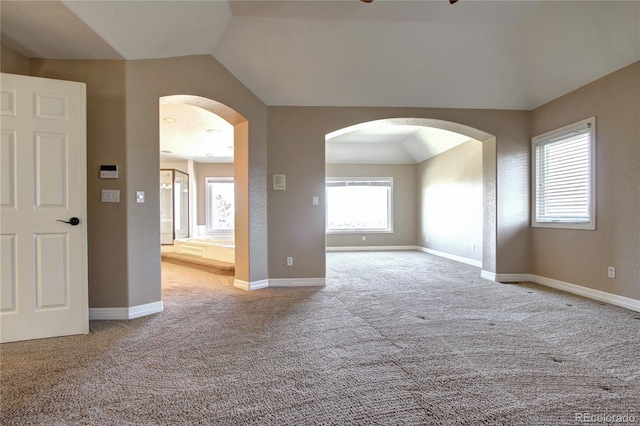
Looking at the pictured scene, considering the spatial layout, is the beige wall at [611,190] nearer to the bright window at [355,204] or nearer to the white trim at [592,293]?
the white trim at [592,293]

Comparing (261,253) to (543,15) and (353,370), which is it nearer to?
(353,370)

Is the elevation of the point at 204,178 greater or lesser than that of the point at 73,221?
greater

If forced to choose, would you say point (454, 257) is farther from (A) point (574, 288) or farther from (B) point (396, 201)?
(A) point (574, 288)

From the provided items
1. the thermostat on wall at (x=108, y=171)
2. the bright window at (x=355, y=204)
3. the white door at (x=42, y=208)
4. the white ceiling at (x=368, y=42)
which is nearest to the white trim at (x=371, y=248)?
the bright window at (x=355, y=204)

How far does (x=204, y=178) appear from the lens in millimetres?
9203

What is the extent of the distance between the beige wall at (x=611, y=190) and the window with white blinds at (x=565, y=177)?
0.09m

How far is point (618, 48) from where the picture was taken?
3.16 m

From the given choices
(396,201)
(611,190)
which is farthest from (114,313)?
(396,201)

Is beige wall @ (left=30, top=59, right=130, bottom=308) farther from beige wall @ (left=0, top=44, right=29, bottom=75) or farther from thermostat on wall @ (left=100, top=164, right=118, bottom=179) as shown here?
beige wall @ (left=0, top=44, right=29, bottom=75)

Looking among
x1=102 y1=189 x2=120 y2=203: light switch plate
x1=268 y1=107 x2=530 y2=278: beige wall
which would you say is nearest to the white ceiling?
x1=268 y1=107 x2=530 y2=278: beige wall

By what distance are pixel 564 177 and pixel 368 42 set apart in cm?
306

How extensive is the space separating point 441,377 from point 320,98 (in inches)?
139

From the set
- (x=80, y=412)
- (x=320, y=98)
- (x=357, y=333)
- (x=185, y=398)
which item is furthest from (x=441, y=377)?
(x=320, y=98)

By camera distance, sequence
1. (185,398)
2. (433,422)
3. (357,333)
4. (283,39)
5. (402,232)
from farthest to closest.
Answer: (402,232)
(283,39)
(357,333)
(185,398)
(433,422)
